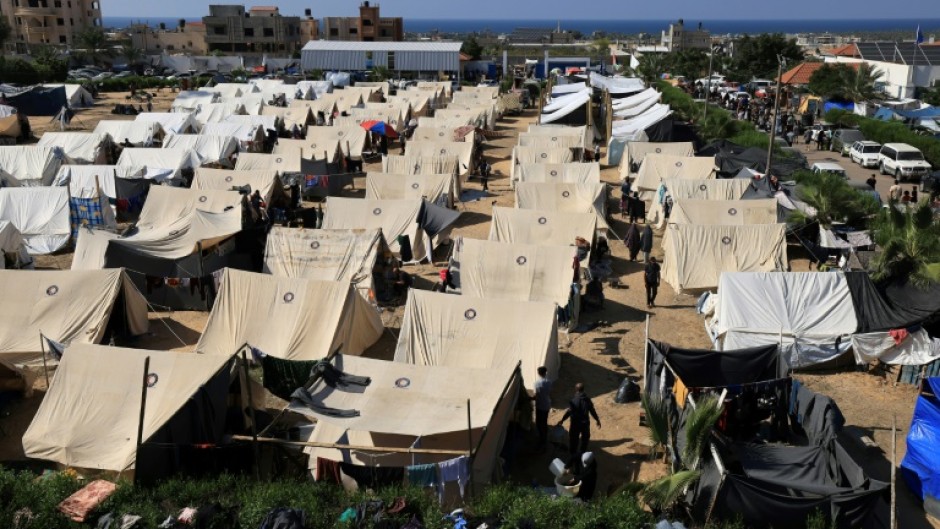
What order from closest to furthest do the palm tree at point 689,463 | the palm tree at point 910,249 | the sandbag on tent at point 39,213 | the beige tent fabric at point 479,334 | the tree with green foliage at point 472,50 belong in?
the palm tree at point 689,463 → the beige tent fabric at point 479,334 → the palm tree at point 910,249 → the sandbag on tent at point 39,213 → the tree with green foliage at point 472,50

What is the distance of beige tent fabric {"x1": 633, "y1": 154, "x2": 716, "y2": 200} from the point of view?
26.5 m

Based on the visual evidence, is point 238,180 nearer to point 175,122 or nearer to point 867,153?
point 175,122

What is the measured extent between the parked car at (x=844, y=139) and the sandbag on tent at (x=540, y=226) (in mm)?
22634

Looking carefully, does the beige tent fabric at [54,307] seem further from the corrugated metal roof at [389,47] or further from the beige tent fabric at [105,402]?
the corrugated metal roof at [389,47]

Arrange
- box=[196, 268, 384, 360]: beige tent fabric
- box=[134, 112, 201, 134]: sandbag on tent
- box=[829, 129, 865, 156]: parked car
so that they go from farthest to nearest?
box=[829, 129, 865, 156]: parked car, box=[134, 112, 201, 134]: sandbag on tent, box=[196, 268, 384, 360]: beige tent fabric

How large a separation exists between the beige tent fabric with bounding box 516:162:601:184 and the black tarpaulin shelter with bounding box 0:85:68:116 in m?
34.7

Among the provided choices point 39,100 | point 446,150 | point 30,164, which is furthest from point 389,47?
point 30,164

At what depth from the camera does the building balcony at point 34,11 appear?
85938mm

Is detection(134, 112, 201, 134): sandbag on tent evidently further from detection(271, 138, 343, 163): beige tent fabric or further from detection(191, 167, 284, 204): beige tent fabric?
detection(191, 167, 284, 204): beige tent fabric

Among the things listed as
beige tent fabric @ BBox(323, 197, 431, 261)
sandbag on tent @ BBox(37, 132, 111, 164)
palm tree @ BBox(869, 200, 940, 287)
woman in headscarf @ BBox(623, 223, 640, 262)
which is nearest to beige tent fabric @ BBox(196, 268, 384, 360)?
beige tent fabric @ BBox(323, 197, 431, 261)

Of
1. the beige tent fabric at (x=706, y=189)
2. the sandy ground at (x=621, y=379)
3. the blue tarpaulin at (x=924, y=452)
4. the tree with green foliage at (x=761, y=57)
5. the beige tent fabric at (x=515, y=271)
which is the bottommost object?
the sandy ground at (x=621, y=379)

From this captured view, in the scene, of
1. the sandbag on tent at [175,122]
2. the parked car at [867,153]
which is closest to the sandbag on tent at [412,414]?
the sandbag on tent at [175,122]

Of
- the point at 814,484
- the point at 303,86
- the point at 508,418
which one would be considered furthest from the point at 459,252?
the point at 303,86

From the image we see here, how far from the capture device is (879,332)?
49.2 ft
